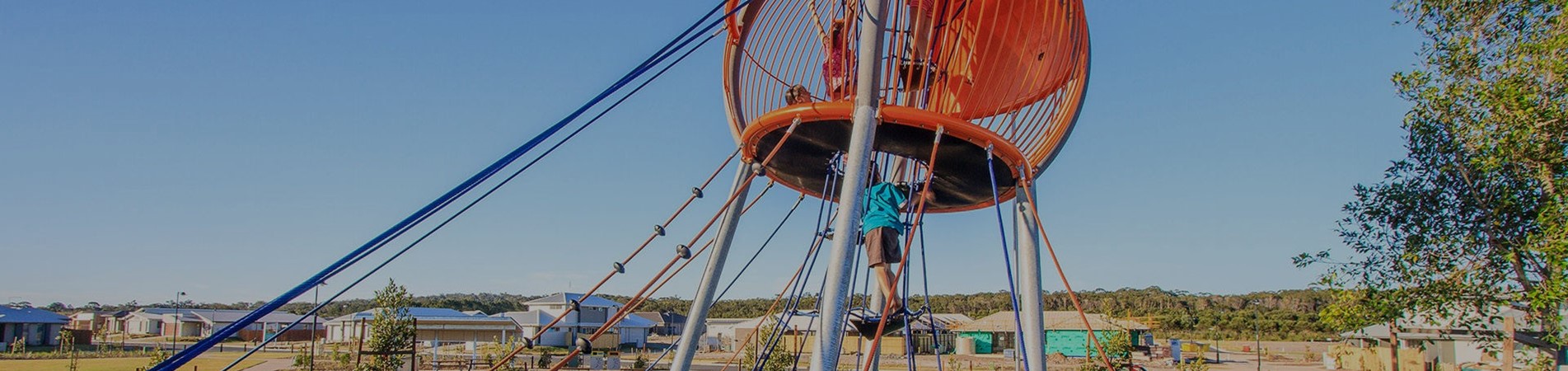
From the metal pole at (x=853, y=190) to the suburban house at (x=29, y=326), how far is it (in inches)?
2533

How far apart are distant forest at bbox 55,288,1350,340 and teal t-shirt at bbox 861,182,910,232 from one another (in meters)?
36.0

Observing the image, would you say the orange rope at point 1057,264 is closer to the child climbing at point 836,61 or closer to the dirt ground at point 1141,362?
the child climbing at point 836,61

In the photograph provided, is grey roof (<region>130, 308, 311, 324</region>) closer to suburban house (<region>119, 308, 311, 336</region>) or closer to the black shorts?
suburban house (<region>119, 308, 311, 336</region>)

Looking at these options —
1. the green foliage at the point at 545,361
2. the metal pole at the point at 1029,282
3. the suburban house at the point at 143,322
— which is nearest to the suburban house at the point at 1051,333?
the green foliage at the point at 545,361

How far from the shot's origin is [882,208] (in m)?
7.25

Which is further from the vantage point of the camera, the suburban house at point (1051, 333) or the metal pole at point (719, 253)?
the suburban house at point (1051, 333)

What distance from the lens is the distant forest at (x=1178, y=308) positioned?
71000 millimetres

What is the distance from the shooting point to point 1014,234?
297 inches

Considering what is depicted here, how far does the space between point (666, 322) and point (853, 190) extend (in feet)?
268

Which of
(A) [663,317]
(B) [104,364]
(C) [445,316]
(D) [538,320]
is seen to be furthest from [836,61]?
(A) [663,317]

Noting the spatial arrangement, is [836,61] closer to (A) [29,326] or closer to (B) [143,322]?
(A) [29,326]

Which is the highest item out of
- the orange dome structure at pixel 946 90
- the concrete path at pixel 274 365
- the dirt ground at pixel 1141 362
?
the orange dome structure at pixel 946 90

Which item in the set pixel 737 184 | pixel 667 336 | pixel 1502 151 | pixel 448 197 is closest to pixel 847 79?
pixel 737 184

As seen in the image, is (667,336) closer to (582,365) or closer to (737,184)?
(582,365)
